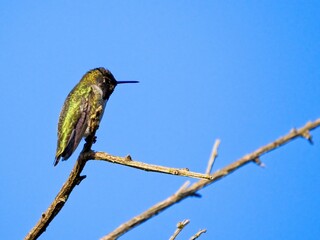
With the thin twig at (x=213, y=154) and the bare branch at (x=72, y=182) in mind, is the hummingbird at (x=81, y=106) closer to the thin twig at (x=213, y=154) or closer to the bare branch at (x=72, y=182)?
the bare branch at (x=72, y=182)

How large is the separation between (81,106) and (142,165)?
14.5ft

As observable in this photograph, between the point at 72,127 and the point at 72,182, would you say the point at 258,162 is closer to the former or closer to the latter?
the point at 72,182

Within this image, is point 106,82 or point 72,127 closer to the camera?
point 72,127

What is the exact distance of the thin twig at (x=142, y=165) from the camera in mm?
3173

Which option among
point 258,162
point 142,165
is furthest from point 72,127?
point 258,162

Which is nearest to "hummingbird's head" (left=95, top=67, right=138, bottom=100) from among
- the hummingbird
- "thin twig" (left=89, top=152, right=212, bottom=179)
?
the hummingbird

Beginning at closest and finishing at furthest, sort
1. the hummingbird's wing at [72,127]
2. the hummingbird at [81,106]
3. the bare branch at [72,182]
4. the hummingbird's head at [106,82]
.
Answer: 1. the bare branch at [72,182]
2. the hummingbird's wing at [72,127]
3. the hummingbird at [81,106]
4. the hummingbird's head at [106,82]

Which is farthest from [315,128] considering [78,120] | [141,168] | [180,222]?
[78,120]

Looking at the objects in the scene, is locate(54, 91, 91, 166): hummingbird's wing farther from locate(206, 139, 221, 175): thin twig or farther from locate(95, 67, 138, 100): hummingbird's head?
locate(206, 139, 221, 175): thin twig

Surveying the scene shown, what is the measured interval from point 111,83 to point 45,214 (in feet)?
15.7

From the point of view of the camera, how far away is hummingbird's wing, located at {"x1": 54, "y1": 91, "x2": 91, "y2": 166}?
23.0ft

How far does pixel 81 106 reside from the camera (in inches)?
314

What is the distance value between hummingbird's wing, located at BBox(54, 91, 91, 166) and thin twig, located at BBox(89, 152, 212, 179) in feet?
7.74

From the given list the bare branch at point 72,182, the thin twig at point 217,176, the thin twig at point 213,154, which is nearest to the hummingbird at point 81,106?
the bare branch at point 72,182
